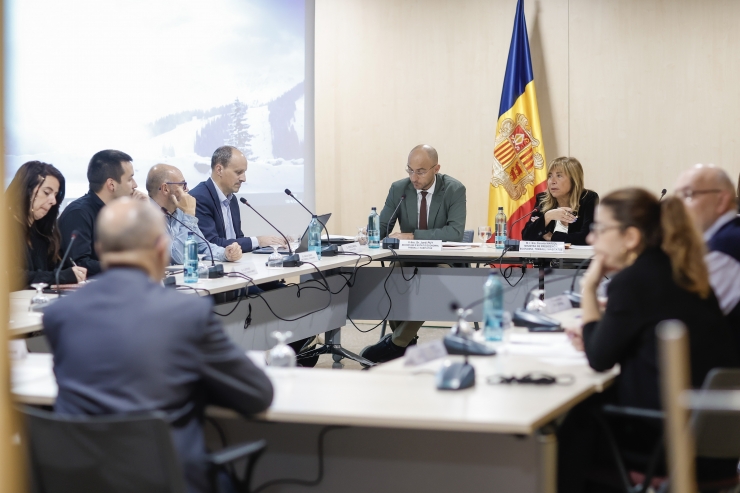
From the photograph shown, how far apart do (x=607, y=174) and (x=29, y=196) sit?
14.7 feet

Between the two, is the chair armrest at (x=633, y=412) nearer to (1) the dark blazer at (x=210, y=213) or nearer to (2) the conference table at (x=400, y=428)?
(2) the conference table at (x=400, y=428)

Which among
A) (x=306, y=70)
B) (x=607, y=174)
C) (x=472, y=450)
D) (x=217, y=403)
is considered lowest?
(x=472, y=450)

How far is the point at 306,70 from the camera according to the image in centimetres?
686

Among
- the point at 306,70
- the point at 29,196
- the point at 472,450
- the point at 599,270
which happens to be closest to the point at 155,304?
the point at 472,450

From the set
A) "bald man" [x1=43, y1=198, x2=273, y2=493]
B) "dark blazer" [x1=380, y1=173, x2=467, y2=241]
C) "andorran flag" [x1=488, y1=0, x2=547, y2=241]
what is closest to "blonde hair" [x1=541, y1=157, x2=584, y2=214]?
"dark blazer" [x1=380, y1=173, x2=467, y2=241]

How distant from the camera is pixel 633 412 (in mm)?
1919

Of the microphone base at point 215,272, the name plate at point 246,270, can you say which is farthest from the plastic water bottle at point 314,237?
the microphone base at point 215,272

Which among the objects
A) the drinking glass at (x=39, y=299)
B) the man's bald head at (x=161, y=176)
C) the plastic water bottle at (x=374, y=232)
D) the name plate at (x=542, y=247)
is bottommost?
the drinking glass at (x=39, y=299)

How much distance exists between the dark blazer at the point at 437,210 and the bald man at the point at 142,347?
144 inches

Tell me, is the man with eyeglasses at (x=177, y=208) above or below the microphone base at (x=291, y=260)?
above

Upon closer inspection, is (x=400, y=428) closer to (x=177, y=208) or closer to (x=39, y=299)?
(x=39, y=299)

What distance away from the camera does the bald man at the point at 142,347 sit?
5.31 ft

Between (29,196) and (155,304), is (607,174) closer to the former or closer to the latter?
(29,196)

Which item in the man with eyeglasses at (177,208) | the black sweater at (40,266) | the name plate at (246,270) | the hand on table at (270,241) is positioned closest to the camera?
the black sweater at (40,266)
